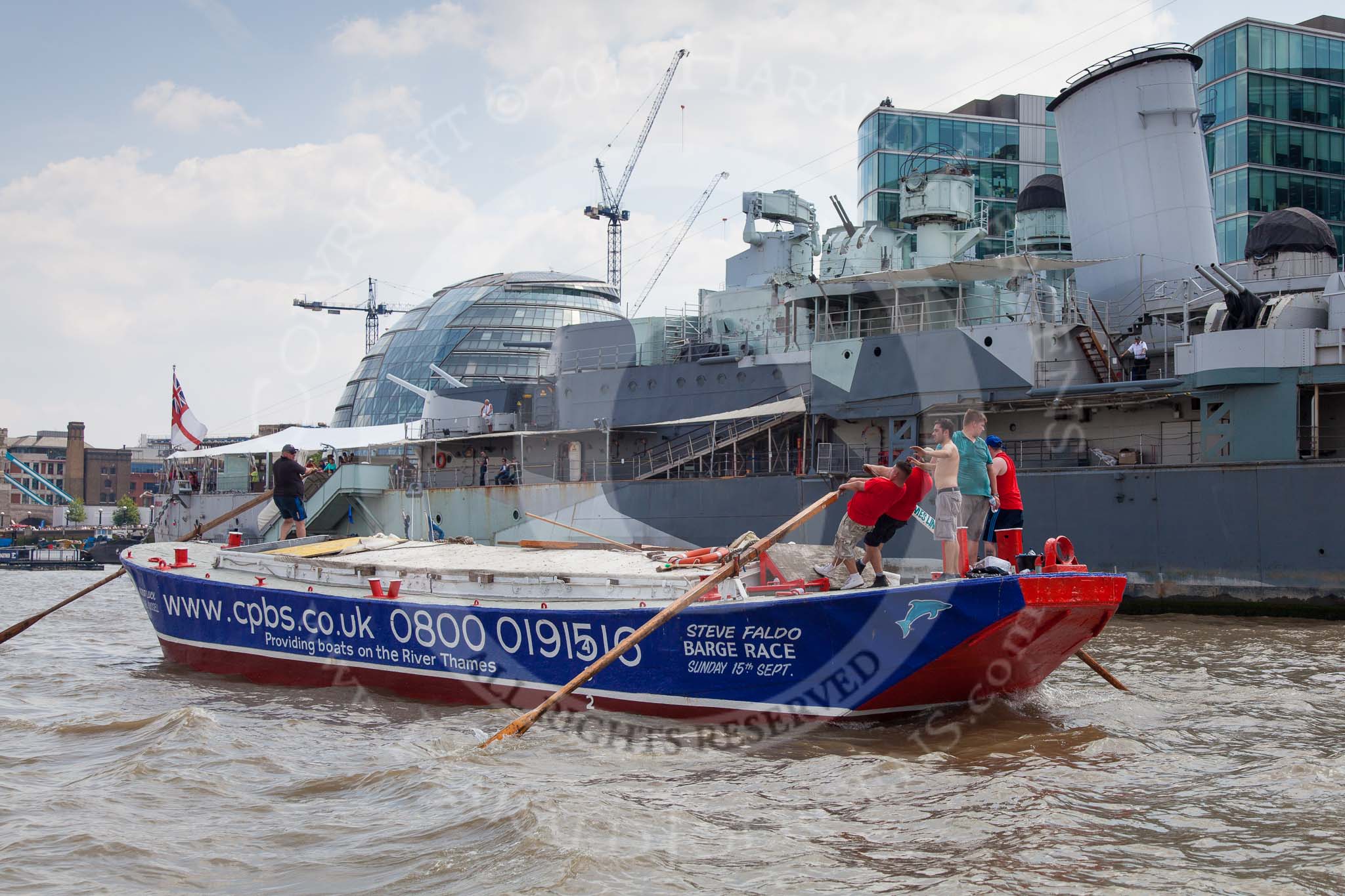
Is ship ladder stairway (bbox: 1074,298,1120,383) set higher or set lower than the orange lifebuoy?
higher

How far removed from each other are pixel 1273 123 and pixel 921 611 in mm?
49115

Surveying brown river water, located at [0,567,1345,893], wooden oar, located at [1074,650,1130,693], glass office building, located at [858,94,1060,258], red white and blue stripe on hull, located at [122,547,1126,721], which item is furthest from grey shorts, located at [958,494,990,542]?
glass office building, located at [858,94,1060,258]

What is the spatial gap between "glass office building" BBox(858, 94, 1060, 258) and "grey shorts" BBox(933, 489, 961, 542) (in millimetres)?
47342

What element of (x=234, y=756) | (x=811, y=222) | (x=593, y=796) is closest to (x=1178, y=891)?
(x=593, y=796)

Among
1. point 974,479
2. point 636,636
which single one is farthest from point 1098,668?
point 636,636

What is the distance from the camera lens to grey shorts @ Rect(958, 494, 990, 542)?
939 cm

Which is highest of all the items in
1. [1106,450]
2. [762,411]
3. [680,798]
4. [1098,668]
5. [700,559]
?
[762,411]

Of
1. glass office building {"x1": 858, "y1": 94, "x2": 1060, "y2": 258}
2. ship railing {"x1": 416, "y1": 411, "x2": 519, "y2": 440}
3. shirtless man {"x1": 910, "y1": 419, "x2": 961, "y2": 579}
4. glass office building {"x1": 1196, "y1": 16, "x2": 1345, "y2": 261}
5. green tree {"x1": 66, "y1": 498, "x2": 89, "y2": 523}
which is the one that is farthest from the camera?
green tree {"x1": 66, "y1": 498, "x2": 89, "y2": 523}

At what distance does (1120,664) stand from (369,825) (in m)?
9.37

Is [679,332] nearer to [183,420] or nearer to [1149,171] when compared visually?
[1149,171]

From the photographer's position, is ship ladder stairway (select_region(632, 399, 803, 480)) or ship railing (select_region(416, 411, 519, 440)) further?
ship railing (select_region(416, 411, 519, 440))

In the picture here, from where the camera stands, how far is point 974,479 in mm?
Result: 9328

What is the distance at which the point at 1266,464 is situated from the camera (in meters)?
18.3

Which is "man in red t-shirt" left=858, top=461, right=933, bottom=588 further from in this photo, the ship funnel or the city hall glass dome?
the city hall glass dome
